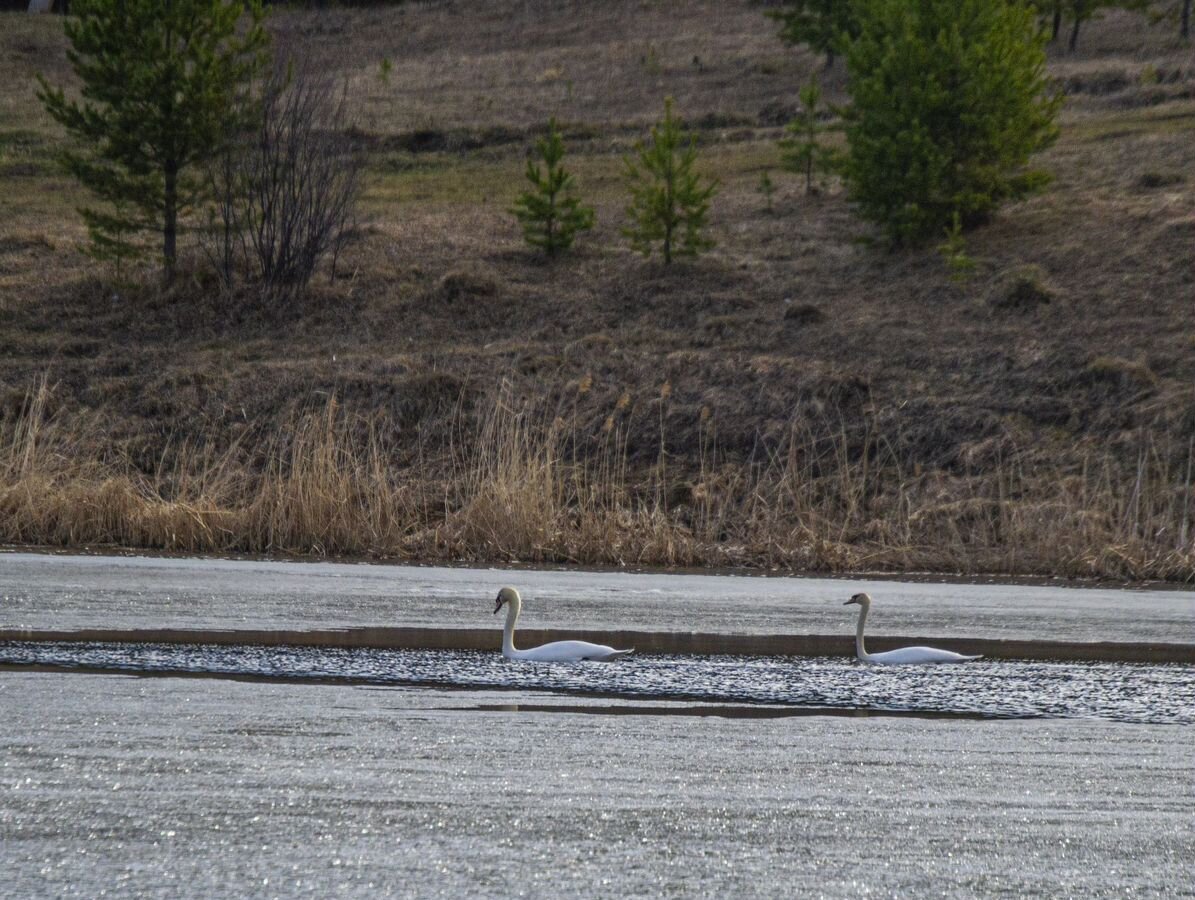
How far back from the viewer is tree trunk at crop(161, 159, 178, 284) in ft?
113

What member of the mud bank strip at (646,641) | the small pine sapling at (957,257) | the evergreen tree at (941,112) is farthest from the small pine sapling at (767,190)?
the mud bank strip at (646,641)

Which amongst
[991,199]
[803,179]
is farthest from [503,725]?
[803,179]

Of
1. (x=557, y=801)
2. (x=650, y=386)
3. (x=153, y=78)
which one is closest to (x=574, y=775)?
(x=557, y=801)

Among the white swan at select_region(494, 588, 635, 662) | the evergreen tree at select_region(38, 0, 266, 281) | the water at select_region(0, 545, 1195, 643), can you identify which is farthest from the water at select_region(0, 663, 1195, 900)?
the evergreen tree at select_region(38, 0, 266, 281)

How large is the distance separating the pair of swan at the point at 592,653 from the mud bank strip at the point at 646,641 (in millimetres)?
477

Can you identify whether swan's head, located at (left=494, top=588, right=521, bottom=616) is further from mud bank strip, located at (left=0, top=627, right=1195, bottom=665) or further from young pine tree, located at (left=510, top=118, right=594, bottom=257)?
young pine tree, located at (left=510, top=118, right=594, bottom=257)

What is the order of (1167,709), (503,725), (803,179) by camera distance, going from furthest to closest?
(803,179)
(1167,709)
(503,725)

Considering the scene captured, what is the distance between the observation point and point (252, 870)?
4.56 m

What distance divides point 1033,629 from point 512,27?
6776 centimetres

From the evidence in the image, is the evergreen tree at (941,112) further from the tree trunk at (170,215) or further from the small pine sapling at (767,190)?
the tree trunk at (170,215)

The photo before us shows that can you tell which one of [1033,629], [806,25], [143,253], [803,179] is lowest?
[1033,629]

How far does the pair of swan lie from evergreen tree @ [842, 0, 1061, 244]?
24.0m

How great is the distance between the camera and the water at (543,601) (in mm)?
11508

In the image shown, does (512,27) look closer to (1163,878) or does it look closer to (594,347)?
(594,347)
